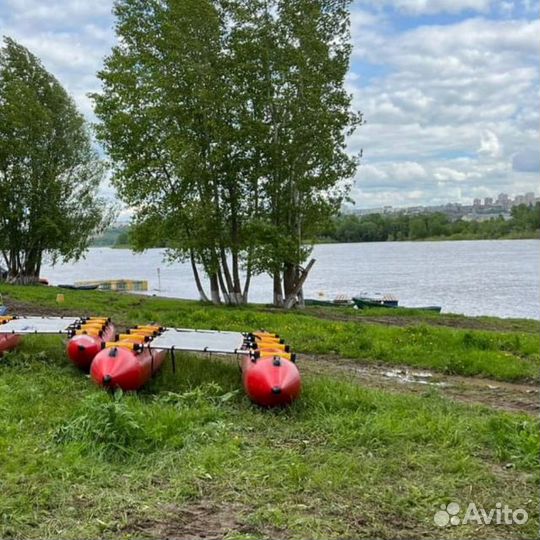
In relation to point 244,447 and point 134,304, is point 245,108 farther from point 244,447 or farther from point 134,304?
point 244,447

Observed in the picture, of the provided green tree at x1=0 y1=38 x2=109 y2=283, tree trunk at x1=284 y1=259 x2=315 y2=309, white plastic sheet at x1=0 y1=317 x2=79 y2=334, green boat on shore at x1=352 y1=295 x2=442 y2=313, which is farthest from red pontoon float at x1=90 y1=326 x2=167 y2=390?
green tree at x1=0 y1=38 x2=109 y2=283

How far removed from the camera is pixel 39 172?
27219 mm

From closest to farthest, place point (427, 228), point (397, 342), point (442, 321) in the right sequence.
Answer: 1. point (397, 342)
2. point (442, 321)
3. point (427, 228)

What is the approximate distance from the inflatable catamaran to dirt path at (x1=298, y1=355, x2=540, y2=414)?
58.1 inches

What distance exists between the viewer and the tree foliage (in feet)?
60.2

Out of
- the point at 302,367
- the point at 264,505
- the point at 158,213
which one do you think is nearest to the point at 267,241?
the point at 158,213

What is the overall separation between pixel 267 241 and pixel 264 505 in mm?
14804

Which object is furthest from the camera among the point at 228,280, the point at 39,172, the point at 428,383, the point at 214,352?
the point at 39,172

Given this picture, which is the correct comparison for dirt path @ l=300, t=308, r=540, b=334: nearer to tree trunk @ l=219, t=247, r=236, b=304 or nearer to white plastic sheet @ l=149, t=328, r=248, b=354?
tree trunk @ l=219, t=247, r=236, b=304

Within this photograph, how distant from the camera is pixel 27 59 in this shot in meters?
27.5

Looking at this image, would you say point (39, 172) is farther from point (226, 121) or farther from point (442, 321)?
→ point (442, 321)

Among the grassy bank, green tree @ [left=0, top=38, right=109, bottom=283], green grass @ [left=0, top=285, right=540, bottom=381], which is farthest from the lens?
green tree @ [left=0, top=38, right=109, bottom=283]

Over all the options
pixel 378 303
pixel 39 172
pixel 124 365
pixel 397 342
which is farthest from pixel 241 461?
pixel 39 172

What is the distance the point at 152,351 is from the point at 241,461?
10.8 feet
